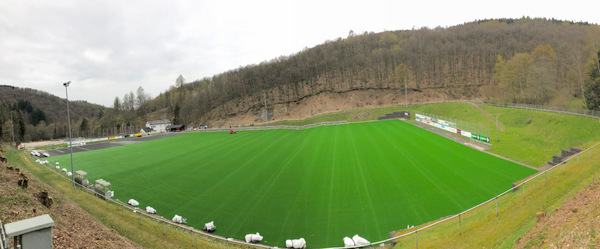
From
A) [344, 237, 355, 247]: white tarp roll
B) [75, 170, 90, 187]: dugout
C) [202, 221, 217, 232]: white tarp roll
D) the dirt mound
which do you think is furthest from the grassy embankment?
[75, 170, 90, 187]: dugout

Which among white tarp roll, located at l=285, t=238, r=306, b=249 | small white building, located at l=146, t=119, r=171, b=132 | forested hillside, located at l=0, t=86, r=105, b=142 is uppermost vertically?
forested hillside, located at l=0, t=86, r=105, b=142

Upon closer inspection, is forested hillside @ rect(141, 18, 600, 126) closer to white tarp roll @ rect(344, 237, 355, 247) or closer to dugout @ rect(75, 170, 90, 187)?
dugout @ rect(75, 170, 90, 187)

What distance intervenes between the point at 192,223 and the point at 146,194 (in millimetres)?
8402

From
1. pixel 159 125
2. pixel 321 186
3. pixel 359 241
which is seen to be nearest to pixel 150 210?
pixel 321 186

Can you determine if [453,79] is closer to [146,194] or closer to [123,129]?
[146,194]

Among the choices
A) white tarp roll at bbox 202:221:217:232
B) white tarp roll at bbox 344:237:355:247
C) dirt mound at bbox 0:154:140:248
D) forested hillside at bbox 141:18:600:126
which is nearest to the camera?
dirt mound at bbox 0:154:140:248

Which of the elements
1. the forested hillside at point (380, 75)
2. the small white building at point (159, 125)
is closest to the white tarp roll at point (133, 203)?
the forested hillside at point (380, 75)

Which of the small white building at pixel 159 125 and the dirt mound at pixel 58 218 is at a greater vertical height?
the small white building at pixel 159 125

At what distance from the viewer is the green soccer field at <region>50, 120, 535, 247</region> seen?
54.9 feet

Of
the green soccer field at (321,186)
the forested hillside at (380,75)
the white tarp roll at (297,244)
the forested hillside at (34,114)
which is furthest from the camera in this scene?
the forested hillside at (380,75)

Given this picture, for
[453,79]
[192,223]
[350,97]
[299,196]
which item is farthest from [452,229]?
[453,79]

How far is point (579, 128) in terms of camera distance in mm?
28000

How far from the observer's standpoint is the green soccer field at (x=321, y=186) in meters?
16.7

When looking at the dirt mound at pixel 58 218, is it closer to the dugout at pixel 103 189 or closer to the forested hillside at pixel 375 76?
the dugout at pixel 103 189
